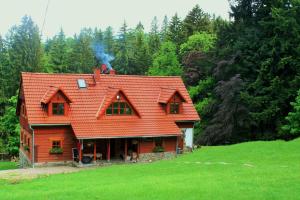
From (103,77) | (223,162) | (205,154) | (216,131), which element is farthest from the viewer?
(216,131)

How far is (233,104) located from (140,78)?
10348mm

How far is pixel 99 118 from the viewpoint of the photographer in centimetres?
3512

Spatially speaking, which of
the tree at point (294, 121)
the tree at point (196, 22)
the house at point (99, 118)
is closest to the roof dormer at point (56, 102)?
the house at point (99, 118)

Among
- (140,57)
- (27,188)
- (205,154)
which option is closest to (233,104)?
(205,154)

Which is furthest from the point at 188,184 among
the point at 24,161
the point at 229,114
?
the point at 229,114

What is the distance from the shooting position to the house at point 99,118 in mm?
33469

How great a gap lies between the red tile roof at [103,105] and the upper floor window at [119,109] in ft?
1.41

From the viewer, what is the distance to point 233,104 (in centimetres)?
4416

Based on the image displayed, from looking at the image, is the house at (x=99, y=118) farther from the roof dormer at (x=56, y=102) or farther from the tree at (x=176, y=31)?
the tree at (x=176, y=31)

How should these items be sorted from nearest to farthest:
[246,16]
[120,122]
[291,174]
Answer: [291,174]
[120,122]
[246,16]

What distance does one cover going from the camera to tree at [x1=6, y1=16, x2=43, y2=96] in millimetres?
59434

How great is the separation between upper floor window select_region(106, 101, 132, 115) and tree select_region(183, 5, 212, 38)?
38781mm

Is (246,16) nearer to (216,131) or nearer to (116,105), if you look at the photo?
(216,131)

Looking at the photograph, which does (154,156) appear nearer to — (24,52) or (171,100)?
(171,100)
